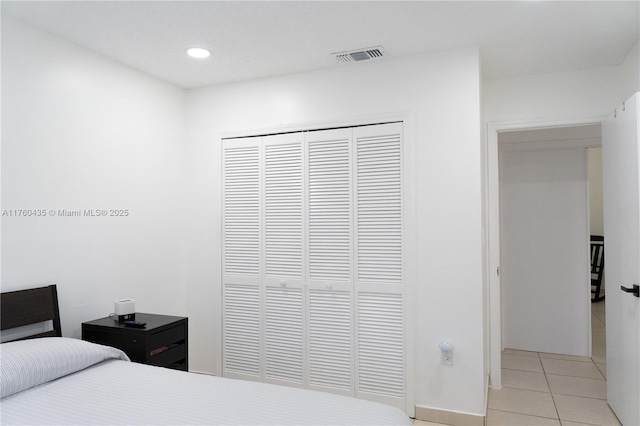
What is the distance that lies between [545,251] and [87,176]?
14.6 feet

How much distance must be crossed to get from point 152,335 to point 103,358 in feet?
1.39

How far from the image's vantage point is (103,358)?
7.82 ft

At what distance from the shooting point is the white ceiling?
2.43 m

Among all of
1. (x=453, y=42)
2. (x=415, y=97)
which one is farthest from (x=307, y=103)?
(x=453, y=42)

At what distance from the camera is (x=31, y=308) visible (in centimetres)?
253

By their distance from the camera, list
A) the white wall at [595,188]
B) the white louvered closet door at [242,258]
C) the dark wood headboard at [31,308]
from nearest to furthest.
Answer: the dark wood headboard at [31,308] < the white louvered closet door at [242,258] < the white wall at [595,188]

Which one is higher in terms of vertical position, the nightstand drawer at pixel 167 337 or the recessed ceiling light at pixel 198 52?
the recessed ceiling light at pixel 198 52

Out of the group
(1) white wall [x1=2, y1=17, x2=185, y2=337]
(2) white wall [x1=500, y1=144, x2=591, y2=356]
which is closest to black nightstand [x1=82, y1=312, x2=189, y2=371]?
(1) white wall [x1=2, y1=17, x2=185, y2=337]

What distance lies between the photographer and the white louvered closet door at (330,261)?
334 centimetres

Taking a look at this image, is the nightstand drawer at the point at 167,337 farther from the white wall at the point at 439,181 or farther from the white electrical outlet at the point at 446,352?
the white electrical outlet at the point at 446,352

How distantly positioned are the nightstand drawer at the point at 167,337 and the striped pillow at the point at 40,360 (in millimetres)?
413

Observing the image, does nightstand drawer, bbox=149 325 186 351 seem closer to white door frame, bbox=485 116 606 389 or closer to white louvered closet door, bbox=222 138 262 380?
white louvered closet door, bbox=222 138 262 380

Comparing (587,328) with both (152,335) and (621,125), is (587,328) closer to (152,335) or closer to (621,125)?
(621,125)

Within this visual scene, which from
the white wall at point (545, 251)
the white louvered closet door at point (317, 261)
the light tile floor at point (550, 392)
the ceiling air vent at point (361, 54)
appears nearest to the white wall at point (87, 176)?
the white louvered closet door at point (317, 261)
